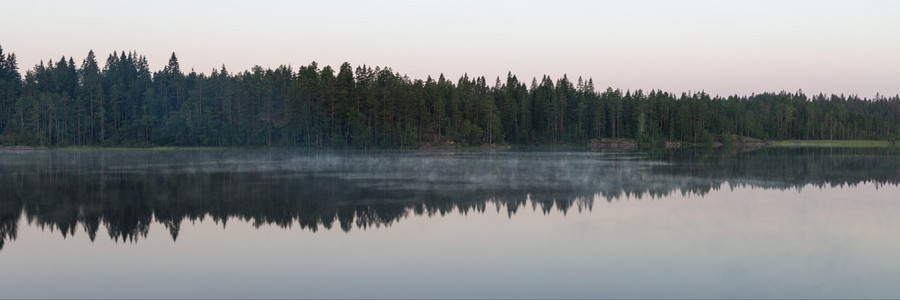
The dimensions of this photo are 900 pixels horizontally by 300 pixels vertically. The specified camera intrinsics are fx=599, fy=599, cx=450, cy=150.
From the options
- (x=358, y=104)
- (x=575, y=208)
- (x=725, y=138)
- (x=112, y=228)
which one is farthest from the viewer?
(x=725, y=138)

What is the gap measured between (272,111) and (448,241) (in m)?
131

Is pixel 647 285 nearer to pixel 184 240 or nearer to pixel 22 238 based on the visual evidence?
pixel 184 240

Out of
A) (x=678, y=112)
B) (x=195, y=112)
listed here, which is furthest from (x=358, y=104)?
(x=678, y=112)

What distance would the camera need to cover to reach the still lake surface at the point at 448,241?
14805mm

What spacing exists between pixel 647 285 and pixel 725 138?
186m

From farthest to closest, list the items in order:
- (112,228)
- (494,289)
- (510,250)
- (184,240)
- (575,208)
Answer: (575,208), (112,228), (184,240), (510,250), (494,289)

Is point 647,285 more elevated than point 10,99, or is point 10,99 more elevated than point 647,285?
point 10,99

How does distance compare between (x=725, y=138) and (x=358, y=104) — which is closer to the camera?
(x=358, y=104)

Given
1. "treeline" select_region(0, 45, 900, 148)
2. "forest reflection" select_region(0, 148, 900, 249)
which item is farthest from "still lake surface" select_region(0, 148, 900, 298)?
"treeline" select_region(0, 45, 900, 148)

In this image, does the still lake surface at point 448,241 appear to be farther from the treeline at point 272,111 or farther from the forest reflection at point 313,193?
the treeline at point 272,111

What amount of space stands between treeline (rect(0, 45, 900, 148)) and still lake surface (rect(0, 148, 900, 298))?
9994 centimetres

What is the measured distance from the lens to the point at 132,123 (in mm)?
153000

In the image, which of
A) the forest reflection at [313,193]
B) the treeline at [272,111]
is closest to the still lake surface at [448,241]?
the forest reflection at [313,193]

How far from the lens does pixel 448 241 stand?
20.6 m
